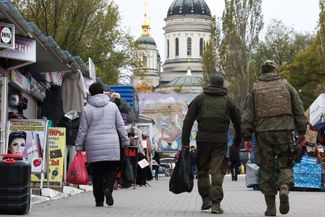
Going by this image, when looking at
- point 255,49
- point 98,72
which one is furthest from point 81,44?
point 255,49

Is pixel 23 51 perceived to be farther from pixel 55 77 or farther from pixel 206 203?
pixel 55 77

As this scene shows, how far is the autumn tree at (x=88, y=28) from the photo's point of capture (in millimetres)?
46062

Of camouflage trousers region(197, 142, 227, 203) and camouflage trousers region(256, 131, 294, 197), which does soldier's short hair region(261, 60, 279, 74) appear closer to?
camouflage trousers region(256, 131, 294, 197)

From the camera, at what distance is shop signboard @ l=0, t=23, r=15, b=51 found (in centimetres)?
1477

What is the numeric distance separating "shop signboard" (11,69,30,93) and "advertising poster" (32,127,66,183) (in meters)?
1.39

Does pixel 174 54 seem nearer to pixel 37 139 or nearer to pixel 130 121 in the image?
pixel 130 121

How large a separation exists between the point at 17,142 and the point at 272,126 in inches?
209

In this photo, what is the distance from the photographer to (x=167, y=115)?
105 m

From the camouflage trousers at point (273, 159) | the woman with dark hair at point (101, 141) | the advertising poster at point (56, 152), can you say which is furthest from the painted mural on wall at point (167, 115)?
the camouflage trousers at point (273, 159)

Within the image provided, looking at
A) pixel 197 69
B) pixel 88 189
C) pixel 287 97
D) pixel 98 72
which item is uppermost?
pixel 197 69

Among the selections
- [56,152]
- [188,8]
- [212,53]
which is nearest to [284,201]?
[56,152]

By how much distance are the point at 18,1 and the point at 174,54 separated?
138m

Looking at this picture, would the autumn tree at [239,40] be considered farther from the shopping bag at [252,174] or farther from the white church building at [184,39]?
the white church building at [184,39]

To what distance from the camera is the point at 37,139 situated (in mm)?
16078
